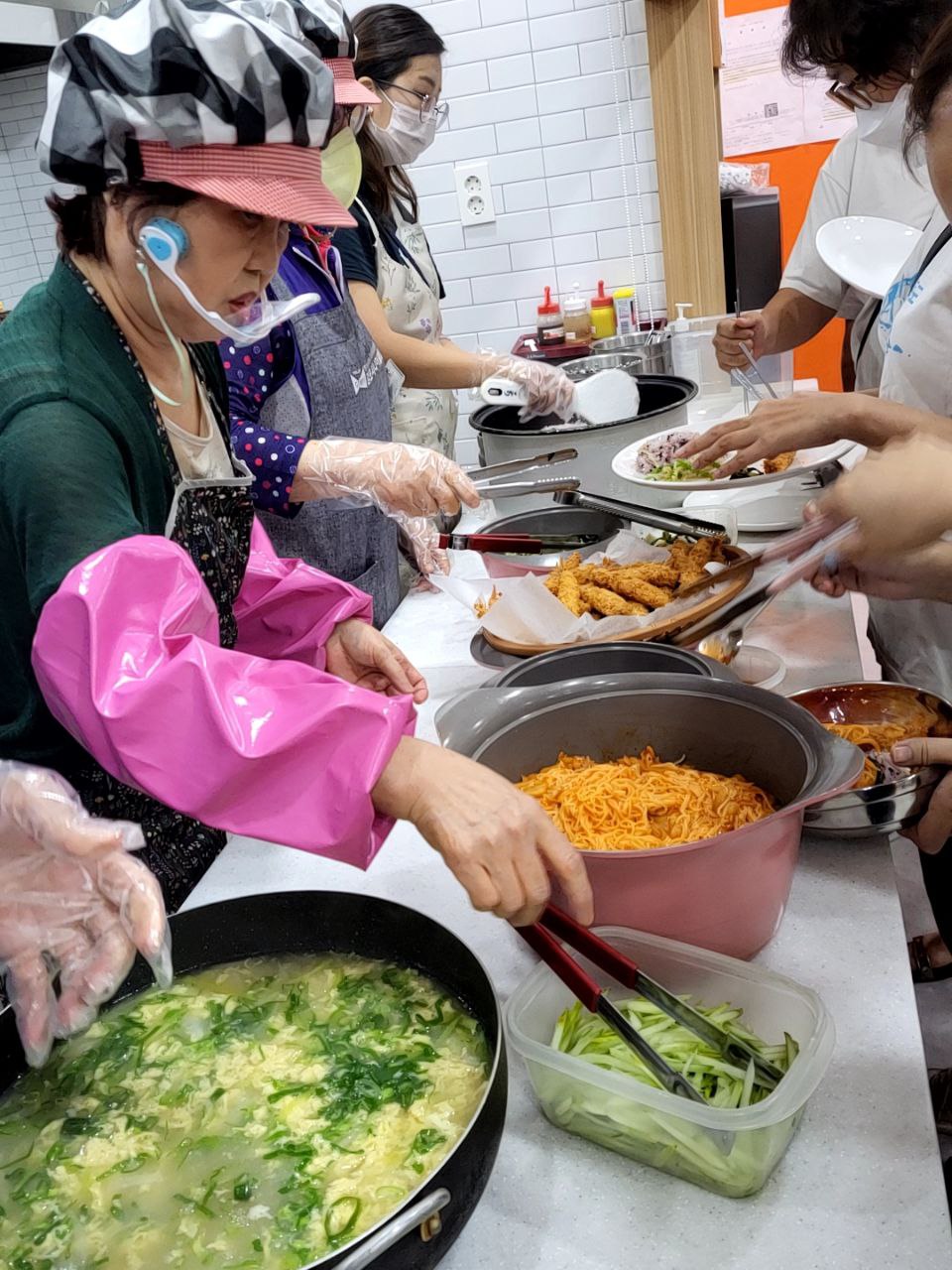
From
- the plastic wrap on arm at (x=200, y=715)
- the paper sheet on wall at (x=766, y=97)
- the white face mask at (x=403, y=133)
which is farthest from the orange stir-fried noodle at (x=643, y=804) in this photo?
the paper sheet on wall at (x=766, y=97)

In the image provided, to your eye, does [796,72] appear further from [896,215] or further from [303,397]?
[303,397]

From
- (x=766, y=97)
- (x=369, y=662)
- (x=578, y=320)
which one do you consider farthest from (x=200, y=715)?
(x=766, y=97)

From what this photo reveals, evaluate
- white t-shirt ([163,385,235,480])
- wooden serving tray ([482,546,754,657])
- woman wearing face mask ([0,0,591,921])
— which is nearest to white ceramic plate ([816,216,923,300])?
wooden serving tray ([482,546,754,657])

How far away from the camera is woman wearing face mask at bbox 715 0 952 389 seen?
238cm

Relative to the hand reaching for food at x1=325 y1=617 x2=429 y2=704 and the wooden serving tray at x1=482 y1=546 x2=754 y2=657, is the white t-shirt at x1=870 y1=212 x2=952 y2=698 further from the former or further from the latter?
the hand reaching for food at x1=325 y1=617 x2=429 y2=704

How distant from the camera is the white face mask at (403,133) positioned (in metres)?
3.08

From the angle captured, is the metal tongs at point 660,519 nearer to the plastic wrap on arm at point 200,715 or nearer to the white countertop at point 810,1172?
the white countertop at point 810,1172

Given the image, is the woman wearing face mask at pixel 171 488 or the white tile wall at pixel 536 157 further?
the white tile wall at pixel 536 157

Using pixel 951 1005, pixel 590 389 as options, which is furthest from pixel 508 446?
pixel 951 1005

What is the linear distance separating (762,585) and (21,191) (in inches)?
150

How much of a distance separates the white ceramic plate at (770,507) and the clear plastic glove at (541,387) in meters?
0.56

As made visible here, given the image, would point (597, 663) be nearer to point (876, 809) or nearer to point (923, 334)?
point (876, 809)

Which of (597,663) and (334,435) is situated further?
(334,435)

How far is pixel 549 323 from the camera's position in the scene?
4.25 metres
